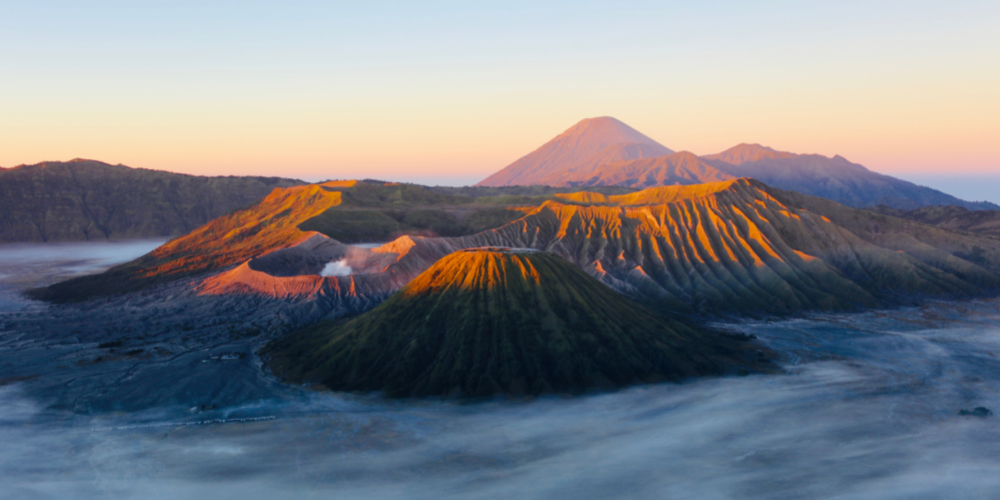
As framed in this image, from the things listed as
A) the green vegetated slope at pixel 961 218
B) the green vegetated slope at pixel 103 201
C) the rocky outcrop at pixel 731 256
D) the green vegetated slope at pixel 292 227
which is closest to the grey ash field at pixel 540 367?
the rocky outcrop at pixel 731 256

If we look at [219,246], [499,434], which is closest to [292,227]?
[219,246]

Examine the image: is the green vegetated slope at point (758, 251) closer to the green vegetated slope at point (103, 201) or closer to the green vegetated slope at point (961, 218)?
the green vegetated slope at point (961, 218)

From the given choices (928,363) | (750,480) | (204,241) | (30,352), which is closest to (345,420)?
(750,480)

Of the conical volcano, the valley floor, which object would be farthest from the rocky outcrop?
the conical volcano

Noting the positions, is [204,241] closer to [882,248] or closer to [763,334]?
[763,334]

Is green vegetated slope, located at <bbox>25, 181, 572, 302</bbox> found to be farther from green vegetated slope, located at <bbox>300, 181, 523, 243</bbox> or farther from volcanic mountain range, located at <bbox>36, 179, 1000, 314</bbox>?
volcanic mountain range, located at <bbox>36, 179, 1000, 314</bbox>

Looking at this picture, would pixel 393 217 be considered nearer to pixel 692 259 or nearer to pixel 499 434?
pixel 692 259
